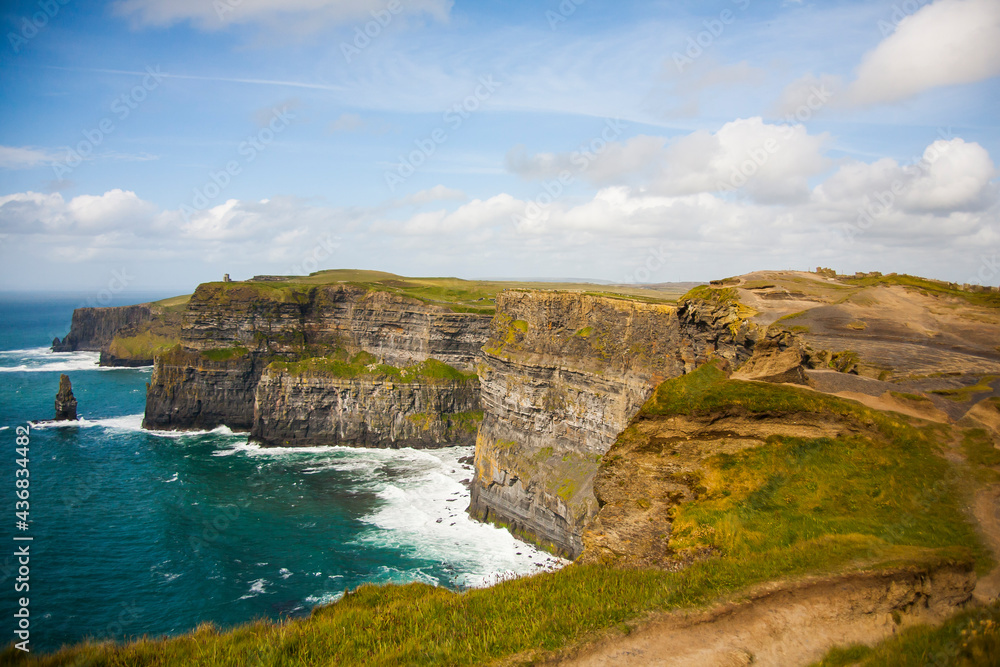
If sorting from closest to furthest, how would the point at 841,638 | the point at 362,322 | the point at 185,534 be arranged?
the point at 841,638, the point at 185,534, the point at 362,322

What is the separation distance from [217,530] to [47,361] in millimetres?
116482

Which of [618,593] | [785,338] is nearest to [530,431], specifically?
[785,338]

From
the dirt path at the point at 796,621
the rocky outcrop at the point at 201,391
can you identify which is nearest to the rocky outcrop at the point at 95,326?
the rocky outcrop at the point at 201,391

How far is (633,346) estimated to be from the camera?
128 ft

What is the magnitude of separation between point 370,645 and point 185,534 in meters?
40.7

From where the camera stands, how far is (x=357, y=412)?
232ft

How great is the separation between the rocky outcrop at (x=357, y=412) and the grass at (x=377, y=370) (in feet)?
1.57

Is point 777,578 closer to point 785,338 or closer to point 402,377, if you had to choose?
point 785,338

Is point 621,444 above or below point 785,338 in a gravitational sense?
below

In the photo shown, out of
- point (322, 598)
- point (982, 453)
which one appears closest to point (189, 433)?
point (322, 598)

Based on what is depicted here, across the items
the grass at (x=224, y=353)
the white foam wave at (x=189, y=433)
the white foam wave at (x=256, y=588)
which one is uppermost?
the grass at (x=224, y=353)

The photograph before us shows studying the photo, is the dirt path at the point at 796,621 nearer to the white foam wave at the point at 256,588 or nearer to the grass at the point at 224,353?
the white foam wave at the point at 256,588

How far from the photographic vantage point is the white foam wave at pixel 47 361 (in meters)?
114

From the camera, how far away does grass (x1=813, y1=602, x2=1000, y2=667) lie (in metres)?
7.92
